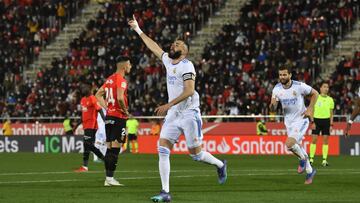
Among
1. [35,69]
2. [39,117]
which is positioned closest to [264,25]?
[39,117]

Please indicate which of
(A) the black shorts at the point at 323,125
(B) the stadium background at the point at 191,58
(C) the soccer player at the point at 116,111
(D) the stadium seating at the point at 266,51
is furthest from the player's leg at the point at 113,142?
(D) the stadium seating at the point at 266,51

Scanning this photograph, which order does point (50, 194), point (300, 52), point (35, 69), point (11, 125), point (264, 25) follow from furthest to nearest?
point (35, 69) → point (11, 125) → point (264, 25) → point (300, 52) → point (50, 194)

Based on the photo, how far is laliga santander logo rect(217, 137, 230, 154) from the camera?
39994mm

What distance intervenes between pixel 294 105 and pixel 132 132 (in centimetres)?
2154

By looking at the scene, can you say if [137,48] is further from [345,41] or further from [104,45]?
[345,41]

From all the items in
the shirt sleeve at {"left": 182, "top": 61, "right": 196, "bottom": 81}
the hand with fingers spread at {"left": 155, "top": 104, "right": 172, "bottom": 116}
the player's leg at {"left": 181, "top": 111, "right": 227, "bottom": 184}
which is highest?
the shirt sleeve at {"left": 182, "top": 61, "right": 196, "bottom": 81}

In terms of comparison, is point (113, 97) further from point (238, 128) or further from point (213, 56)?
point (213, 56)

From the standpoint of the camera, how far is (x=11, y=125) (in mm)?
48875

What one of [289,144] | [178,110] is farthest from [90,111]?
[178,110]

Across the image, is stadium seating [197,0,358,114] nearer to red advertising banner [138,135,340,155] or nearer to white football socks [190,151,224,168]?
red advertising banner [138,135,340,155]

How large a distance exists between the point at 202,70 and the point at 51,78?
383 inches

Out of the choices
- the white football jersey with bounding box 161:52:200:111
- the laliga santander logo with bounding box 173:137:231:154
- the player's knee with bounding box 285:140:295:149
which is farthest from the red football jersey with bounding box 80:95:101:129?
the laliga santander logo with bounding box 173:137:231:154

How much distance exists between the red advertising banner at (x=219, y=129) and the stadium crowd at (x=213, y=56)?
2.75 feet

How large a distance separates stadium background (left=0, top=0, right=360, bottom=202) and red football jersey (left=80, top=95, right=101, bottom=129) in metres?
7.86
